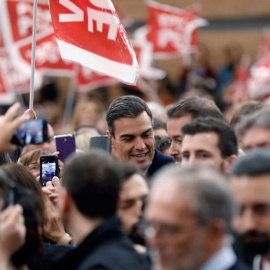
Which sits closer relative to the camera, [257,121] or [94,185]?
[94,185]

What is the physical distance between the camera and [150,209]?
4.25 meters

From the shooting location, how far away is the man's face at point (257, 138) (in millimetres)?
5797

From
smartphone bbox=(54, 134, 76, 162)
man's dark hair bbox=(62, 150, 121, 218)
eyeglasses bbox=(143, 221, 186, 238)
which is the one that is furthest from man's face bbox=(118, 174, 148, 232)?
smartphone bbox=(54, 134, 76, 162)

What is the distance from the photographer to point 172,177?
13.8ft

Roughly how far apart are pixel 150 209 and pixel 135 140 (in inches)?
135

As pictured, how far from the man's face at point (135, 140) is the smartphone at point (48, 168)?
70 centimetres

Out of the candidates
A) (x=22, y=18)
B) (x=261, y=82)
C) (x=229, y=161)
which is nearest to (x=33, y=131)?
(x=229, y=161)

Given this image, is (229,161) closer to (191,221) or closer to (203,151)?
(203,151)

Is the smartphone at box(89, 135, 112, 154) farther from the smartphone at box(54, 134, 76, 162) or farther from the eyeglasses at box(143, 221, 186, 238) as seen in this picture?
the eyeglasses at box(143, 221, 186, 238)

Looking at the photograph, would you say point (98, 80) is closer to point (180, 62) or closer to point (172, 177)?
point (180, 62)

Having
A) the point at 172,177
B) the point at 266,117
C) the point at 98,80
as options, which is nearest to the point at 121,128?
the point at 266,117

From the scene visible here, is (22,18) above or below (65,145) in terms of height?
below

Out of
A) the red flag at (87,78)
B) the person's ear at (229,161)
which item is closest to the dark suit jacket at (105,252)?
the person's ear at (229,161)

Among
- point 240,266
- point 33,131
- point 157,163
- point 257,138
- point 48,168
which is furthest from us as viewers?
point 157,163
